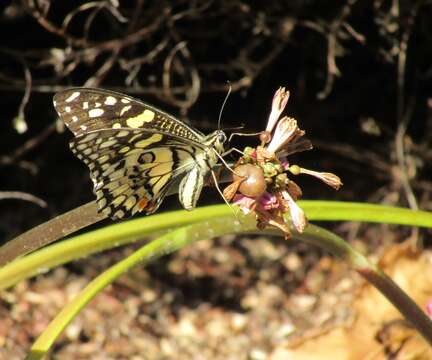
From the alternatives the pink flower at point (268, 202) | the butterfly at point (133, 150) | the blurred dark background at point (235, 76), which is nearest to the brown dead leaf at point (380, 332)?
the blurred dark background at point (235, 76)

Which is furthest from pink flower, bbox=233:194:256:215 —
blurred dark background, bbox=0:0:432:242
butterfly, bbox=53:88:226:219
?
blurred dark background, bbox=0:0:432:242

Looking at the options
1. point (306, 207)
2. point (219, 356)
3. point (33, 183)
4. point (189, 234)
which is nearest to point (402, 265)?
point (219, 356)

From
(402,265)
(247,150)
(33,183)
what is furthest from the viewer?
(33,183)

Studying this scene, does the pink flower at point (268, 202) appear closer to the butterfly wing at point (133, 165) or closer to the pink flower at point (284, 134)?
the pink flower at point (284, 134)

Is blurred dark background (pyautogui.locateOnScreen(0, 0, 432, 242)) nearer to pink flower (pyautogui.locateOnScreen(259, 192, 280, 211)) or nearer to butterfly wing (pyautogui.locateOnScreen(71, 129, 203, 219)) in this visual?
butterfly wing (pyautogui.locateOnScreen(71, 129, 203, 219))

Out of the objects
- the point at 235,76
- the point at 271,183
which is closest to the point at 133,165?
the point at 271,183

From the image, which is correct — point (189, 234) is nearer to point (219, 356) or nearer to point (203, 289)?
point (219, 356)
